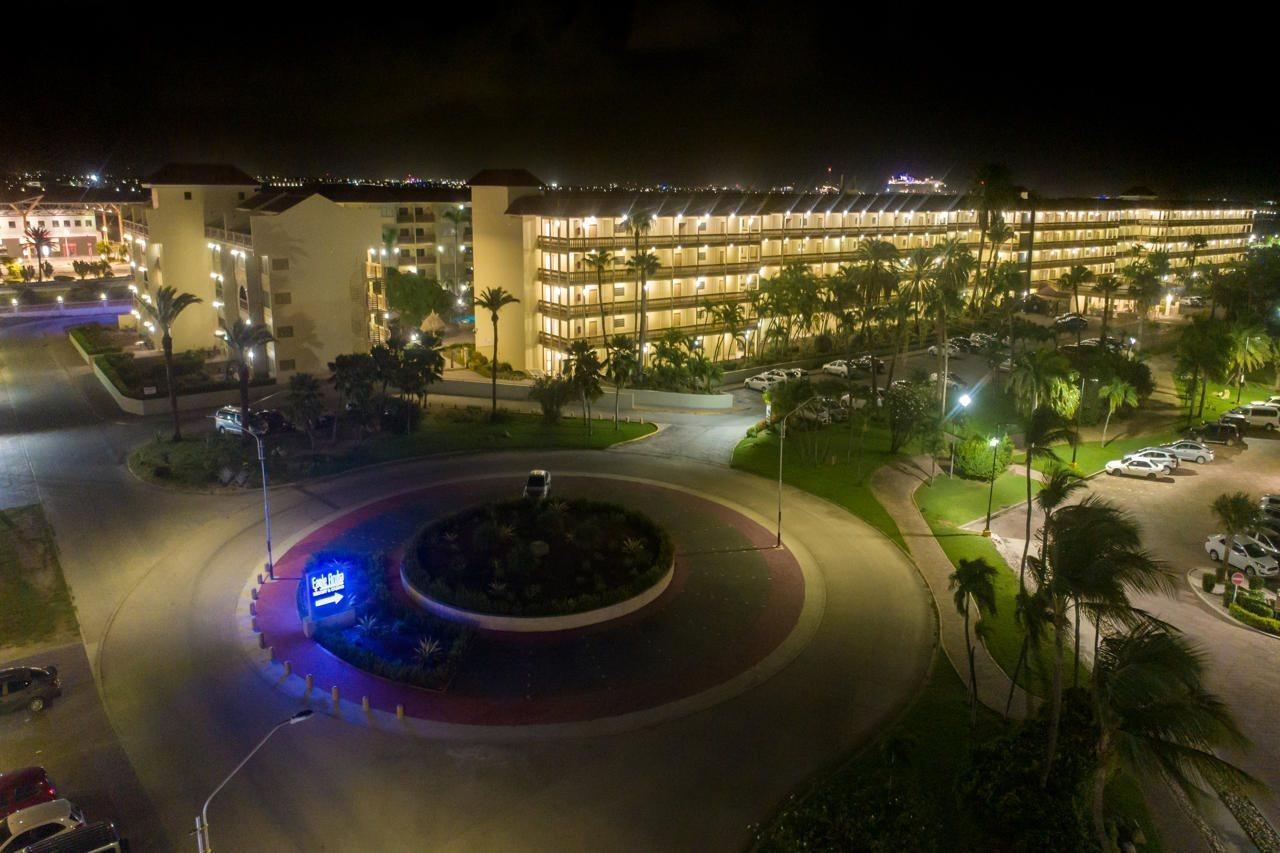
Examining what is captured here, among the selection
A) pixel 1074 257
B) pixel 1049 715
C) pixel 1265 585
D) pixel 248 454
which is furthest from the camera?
pixel 1074 257

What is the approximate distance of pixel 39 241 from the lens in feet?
415

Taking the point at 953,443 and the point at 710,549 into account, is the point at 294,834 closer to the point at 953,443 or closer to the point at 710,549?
the point at 710,549

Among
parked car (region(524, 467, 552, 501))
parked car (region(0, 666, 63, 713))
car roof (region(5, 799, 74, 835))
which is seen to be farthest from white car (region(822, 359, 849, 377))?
car roof (region(5, 799, 74, 835))

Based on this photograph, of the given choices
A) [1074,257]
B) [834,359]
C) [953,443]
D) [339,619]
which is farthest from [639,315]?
[1074,257]

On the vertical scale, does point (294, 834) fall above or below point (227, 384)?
below

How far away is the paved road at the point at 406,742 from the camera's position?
70.9 feet

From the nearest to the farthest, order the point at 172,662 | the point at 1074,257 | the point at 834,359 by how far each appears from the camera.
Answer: the point at 172,662 → the point at 834,359 → the point at 1074,257

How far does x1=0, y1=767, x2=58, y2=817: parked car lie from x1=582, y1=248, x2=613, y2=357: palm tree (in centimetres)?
5082

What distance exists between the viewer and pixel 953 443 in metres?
50.3

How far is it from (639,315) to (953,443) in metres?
34.5

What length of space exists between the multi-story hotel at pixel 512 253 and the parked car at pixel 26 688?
46044 millimetres

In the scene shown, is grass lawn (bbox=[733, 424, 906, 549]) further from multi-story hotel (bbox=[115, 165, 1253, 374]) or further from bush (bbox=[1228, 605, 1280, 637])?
multi-story hotel (bbox=[115, 165, 1253, 374])

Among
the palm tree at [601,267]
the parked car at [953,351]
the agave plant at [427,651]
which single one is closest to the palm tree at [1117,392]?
the parked car at [953,351]

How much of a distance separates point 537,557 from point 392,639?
765 centimetres
